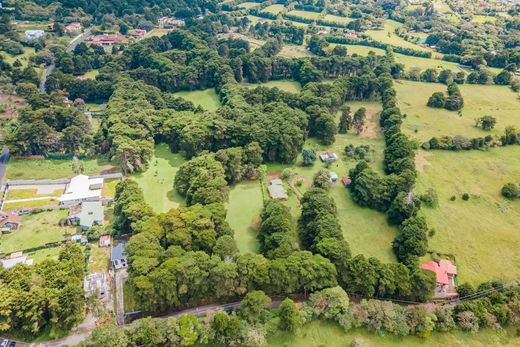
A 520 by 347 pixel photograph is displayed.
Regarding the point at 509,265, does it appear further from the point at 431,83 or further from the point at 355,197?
the point at 431,83

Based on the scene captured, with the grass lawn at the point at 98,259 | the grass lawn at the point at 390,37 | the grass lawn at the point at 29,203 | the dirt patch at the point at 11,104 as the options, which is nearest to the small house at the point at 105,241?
the grass lawn at the point at 98,259

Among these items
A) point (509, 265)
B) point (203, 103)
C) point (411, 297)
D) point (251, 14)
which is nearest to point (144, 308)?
point (411, 297)

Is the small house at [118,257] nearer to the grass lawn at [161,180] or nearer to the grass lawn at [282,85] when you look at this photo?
the grass lawn at [161,180]

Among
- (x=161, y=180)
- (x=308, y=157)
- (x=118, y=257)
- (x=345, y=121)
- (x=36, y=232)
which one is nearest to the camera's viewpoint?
(x=118, y=257)

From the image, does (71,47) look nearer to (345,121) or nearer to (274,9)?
(274,9)

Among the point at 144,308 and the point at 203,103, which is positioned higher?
the point at 144,308

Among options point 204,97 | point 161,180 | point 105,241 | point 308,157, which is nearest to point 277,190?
point 308,157
